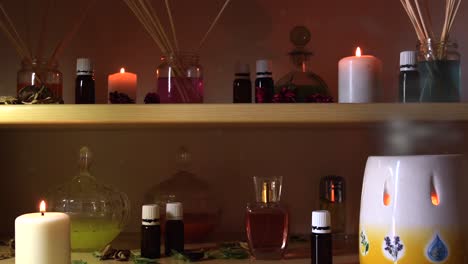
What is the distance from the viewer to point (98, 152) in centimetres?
118

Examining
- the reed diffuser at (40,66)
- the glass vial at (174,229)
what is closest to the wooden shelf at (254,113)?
the reed diffuser at (40,66)

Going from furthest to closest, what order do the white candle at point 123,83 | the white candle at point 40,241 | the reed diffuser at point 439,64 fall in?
the white candle at point 123,83, the reed diffuser at point 439,64, the white candle at point 40,241

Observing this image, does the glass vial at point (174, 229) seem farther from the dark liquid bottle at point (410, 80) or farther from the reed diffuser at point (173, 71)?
the dark liquid bottle at point (410, 80)

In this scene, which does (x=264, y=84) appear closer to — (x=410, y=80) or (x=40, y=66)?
(x=410, y=80)

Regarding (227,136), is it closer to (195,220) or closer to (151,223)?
(195,220)

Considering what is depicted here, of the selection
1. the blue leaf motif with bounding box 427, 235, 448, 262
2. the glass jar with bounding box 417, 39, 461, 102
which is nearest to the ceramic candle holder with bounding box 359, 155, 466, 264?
the blue leaf motif with bounding box 427, 235, 448, 262

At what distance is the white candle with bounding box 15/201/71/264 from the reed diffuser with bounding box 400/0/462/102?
0.56 metres

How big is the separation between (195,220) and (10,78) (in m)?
0.45

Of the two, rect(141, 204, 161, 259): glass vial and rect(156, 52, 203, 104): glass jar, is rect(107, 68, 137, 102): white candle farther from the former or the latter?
rect(141, 204, 161, 259): glass vial

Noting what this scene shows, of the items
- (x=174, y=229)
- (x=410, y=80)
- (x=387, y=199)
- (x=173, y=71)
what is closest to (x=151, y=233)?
(x=174, y=229)

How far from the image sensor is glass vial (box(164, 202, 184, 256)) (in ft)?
3.19

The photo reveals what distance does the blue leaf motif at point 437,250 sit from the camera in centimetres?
82

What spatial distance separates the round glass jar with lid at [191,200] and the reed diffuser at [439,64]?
0.41 m

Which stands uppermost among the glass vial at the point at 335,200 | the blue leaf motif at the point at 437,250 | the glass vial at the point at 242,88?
the glass vial at the point at 242,88
